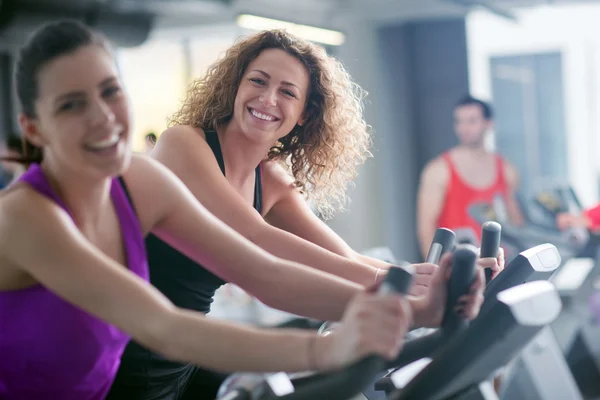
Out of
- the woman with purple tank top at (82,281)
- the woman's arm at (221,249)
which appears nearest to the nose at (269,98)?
the woman's arm at (221,249)

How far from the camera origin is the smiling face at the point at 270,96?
6.23 feet

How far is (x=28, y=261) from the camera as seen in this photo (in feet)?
3.57

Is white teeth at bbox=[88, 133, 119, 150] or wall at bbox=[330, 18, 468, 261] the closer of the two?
white teeth at bbox=[88, 133, 119, 150]

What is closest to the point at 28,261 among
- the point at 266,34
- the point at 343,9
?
the point at 266,34

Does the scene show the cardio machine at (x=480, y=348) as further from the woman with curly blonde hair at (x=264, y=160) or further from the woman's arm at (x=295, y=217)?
the woman's arm at (x=295, y=217)

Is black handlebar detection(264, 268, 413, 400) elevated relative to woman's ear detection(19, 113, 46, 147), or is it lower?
lower

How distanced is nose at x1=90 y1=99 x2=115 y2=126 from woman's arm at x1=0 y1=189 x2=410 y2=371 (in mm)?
141

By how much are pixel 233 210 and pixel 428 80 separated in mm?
6360

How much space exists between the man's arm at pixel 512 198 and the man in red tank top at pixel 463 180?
0.09 meters

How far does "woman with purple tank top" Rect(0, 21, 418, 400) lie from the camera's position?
107cm

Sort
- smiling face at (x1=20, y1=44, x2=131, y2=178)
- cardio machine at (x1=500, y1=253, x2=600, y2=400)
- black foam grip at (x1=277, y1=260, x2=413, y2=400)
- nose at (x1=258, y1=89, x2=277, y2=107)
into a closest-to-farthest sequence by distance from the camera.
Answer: black foam grip at (x1=277, y1=260, x2=413, y2=400) → smiling face at (x1=20, y1=44, x2=131, y2=178) → nose at (x1=258, y1=89, x2=277, y2=107) → cardio machine at (x1=500, y1=253, x2=600, y2=400)

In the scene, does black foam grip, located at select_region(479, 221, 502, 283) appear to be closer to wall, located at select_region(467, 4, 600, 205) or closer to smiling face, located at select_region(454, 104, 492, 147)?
smiling face, located at select_region(454, 104, 492, 147)

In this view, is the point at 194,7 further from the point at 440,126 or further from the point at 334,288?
the point at 334,288

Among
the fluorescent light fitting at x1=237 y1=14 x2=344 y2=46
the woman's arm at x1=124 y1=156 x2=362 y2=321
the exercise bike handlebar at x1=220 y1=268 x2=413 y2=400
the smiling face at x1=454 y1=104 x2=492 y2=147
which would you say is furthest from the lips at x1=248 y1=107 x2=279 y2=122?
A: the fluorescent light fitting at x1=237 y1=14 x2=344 y2=46
